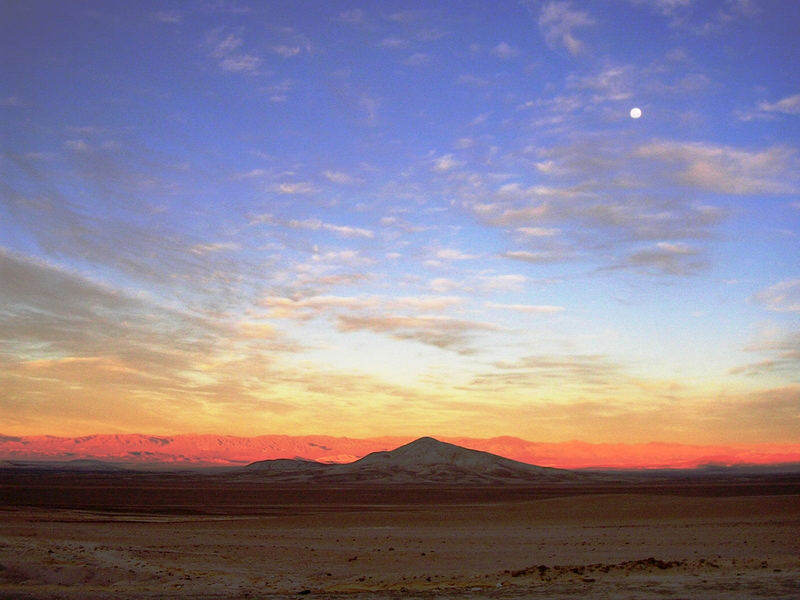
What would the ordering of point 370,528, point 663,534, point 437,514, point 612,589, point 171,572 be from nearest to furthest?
point 612,589 < point 171,572 < point 663,534 < point 370,528 < point 437,514

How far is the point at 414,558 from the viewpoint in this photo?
21703 mm

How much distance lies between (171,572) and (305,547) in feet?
24.6

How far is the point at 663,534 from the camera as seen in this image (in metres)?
27.5

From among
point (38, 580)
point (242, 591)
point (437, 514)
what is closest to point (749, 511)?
point (437, 514)

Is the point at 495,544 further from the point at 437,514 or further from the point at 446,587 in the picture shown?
the point at 437,514

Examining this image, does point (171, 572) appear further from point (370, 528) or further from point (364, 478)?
point (364, 478)

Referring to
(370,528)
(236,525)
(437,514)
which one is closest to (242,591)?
(370,528)

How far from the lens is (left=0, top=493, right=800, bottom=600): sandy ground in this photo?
1491 centimetres

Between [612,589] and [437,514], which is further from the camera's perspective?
[437,514]

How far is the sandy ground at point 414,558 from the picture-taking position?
1491 centimetres

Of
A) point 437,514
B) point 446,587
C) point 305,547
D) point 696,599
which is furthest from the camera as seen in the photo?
point 437,514

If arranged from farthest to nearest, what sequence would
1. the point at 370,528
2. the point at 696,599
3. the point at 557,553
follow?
the point at 370,528
the point at 557,553
the point at 696,599

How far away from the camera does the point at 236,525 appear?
3553 cm

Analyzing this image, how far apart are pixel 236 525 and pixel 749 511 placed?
28.4 m
